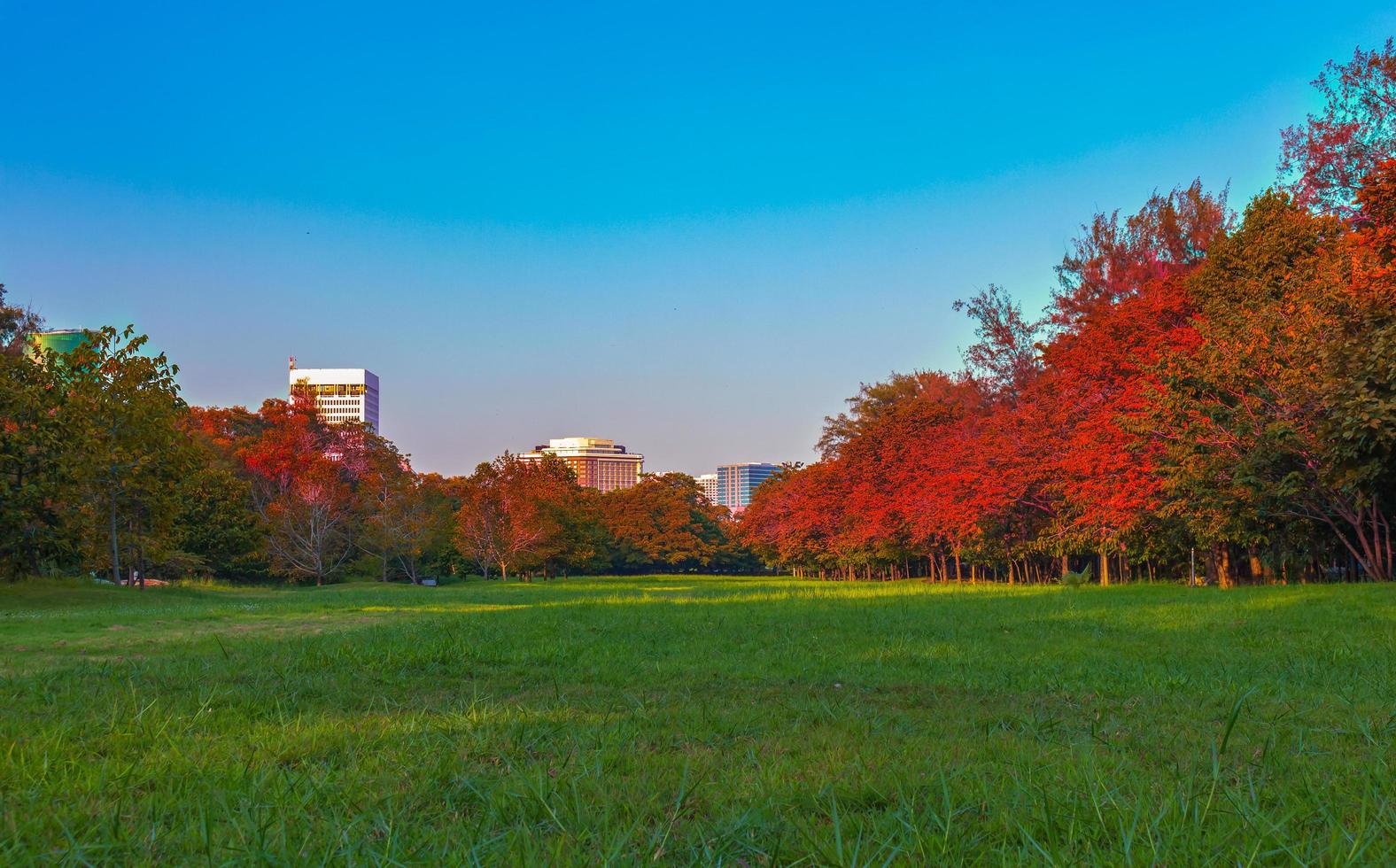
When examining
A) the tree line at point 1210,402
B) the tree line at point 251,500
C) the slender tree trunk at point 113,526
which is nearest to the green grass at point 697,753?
the tree line at point 1210,402

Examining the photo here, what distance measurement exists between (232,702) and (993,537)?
34.9 metres

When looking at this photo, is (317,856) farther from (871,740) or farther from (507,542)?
(507,542)

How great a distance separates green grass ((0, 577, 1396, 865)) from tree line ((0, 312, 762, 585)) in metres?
18.9

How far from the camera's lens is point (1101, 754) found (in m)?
3.63

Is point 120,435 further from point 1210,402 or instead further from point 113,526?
point 1210,402

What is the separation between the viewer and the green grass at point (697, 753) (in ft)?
7.81

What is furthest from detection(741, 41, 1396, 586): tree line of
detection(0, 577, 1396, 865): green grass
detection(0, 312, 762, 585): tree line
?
detection(0, 312, 762, 585): tree line

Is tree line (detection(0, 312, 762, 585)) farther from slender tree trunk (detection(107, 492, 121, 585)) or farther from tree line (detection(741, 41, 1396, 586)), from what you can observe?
tree line (detection(741, 41, 1396, 586))

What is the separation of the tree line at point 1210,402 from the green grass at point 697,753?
9472 millimetres

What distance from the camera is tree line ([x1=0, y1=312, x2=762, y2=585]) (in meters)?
23.9

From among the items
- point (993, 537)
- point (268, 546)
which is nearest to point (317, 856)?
point (993, 537)

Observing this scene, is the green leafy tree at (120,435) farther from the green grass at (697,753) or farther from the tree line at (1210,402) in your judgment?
the tree line at (1210,402)

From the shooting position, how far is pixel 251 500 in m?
53.3

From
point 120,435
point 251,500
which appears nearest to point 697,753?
point 120,435
